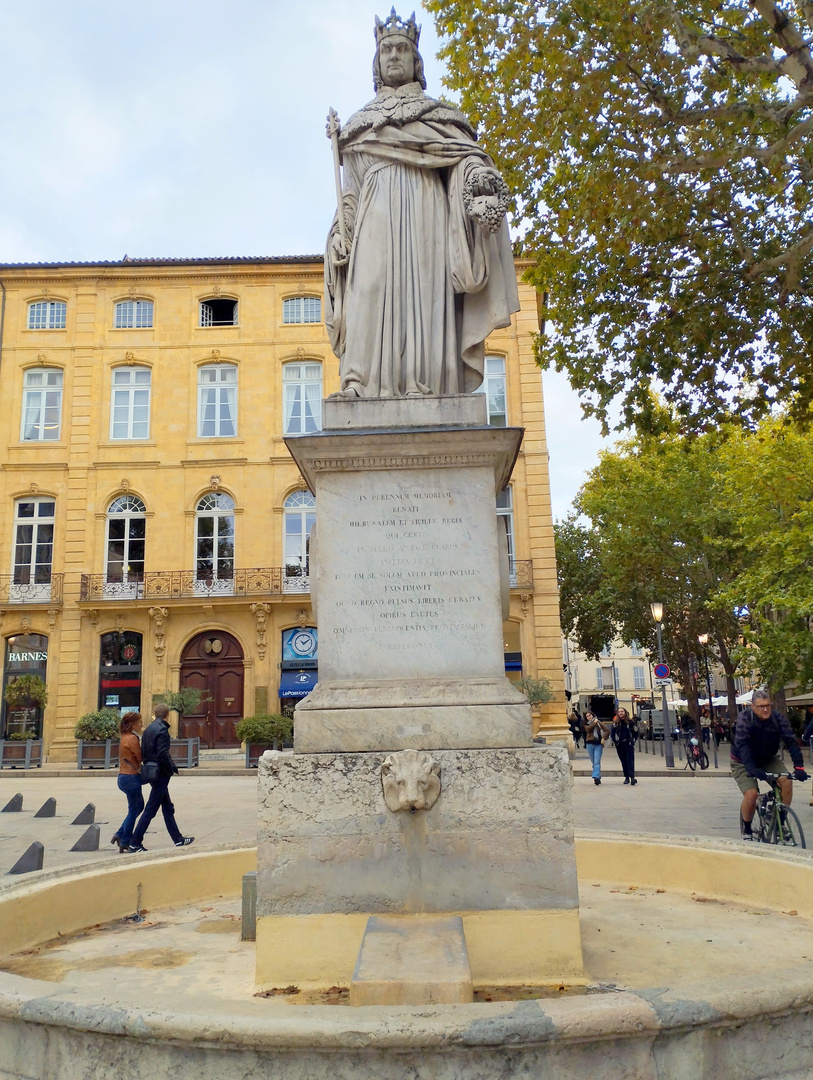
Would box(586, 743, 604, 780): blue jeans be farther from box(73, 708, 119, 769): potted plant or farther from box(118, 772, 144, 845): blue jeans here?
box(73, 708, 119, 769): potted plant

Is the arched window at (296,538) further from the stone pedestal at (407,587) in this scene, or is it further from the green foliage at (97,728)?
the stone pedestal at (407,587)

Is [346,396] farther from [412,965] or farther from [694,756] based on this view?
[694,756]

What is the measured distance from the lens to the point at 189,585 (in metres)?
31.3

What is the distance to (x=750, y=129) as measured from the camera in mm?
10445

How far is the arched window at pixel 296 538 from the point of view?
103 ft

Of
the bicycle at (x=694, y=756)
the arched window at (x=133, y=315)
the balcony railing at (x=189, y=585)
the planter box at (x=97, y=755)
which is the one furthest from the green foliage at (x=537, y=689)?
the arched window at (x=133, y=315)

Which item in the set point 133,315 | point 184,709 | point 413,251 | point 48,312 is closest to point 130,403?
point 133,315

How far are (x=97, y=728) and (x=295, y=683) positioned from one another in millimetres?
6903

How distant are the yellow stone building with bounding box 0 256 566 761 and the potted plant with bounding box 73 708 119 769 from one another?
12.6ft

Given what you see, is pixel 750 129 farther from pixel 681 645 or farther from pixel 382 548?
pixel 681 645

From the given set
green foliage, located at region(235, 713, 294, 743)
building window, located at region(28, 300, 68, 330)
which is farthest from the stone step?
building window, located at region(28, 300, 68, 330)

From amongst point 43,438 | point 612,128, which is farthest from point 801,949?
point 43,438

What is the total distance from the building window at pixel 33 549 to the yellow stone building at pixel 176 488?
0.06m

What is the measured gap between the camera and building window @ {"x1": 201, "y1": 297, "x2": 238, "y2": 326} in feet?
111
